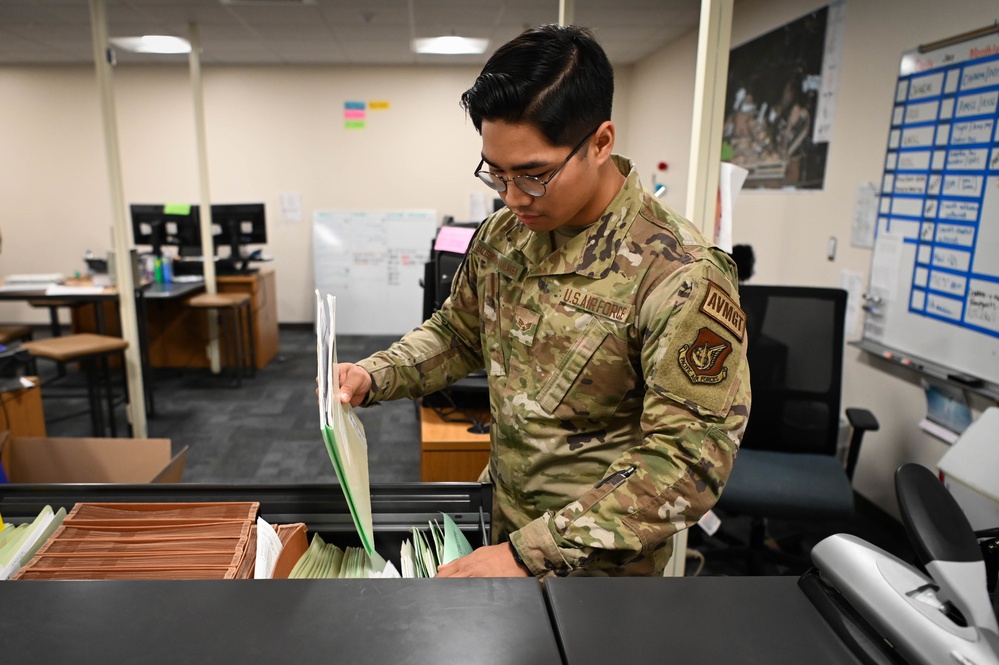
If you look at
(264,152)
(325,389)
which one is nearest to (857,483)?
(325,389)

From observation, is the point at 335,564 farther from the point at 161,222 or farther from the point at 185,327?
the point at 161,222

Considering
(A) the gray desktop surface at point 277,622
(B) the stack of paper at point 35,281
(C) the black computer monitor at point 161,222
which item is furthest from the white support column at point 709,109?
(C) the black computer monitor at point 161,222

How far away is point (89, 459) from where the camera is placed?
1.93m

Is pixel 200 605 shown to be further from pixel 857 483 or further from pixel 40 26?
pixel 40 26

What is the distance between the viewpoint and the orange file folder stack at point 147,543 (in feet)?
2.13

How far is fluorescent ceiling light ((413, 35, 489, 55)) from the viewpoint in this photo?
473 cm

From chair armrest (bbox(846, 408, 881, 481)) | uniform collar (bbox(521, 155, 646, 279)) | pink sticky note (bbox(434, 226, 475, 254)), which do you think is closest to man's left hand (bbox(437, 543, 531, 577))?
uniform collar (bbox(521, 155, 646, 279))

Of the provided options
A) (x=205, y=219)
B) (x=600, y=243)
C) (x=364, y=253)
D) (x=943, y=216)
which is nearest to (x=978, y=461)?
(x=600, y=243)

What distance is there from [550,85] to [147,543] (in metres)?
0.71

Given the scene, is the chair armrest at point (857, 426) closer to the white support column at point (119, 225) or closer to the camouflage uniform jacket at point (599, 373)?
the camouflage uniform jacket at point (599, 373)

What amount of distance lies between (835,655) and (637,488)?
31 cm

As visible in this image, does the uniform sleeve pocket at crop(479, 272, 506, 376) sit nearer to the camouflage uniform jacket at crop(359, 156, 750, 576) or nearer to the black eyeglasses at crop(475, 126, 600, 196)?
the camouflage uniform jacket at crop(359, 156, 750, 576)

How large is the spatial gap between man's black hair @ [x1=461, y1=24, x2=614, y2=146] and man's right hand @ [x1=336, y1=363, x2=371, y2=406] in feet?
1.32

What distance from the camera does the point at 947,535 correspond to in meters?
0.38
